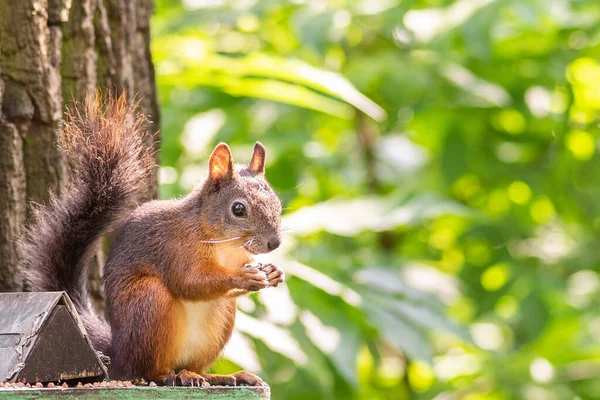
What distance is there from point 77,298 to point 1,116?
0.49 metres

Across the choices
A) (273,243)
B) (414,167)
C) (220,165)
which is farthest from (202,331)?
(414,167)

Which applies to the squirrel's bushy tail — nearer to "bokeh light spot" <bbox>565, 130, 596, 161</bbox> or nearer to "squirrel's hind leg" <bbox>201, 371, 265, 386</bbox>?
"squirrel's hind leg" <bbox>201, 371, 265, 386</bbox>

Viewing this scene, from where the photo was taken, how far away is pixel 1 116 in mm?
2365

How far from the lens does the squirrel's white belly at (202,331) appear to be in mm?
2072

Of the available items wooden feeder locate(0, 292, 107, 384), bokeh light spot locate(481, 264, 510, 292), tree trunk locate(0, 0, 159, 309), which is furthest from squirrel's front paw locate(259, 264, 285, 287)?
bokeh light spot locate(481, 264, 510, 292)

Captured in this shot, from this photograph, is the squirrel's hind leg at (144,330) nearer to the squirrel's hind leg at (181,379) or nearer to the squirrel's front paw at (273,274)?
the squirrel's hind leg at (181,379)

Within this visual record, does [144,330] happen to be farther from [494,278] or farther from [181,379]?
[494,278]

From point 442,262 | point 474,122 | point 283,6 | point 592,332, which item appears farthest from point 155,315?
point 592,332

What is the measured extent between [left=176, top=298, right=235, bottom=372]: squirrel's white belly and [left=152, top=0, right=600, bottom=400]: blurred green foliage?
1.95 ft

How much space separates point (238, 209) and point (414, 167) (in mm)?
2730

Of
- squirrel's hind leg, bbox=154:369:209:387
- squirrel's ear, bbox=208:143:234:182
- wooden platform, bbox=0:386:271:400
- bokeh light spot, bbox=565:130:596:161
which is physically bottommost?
squirrel's hind leg, bbox=154:369:209:387

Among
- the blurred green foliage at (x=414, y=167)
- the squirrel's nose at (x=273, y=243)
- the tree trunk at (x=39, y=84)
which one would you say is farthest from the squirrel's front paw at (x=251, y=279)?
the blurred green foliage at (x=414, y=167)

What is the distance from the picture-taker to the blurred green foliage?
3006 millimetres

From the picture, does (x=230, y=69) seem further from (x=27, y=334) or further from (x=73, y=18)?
(x=27, y=334)
